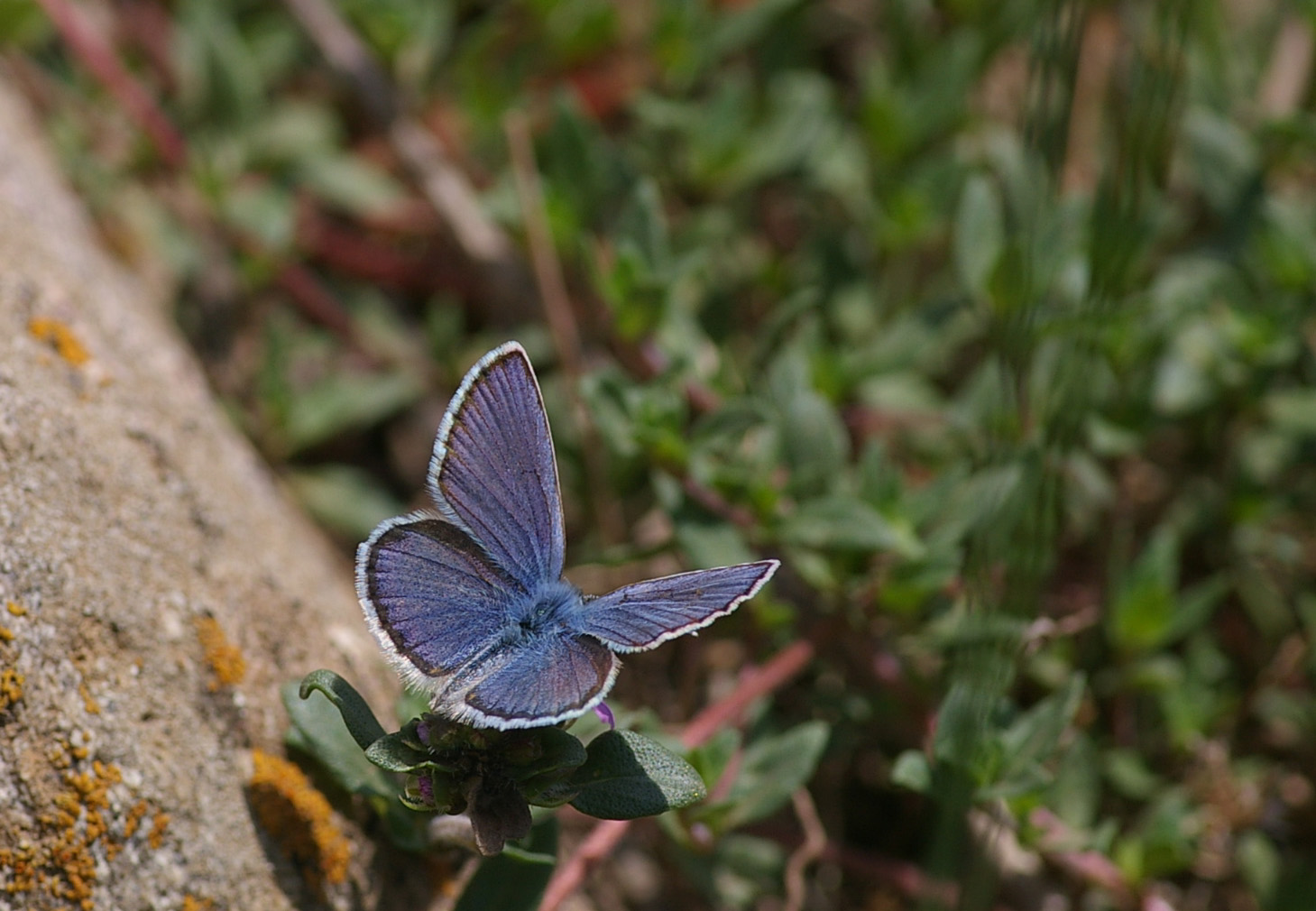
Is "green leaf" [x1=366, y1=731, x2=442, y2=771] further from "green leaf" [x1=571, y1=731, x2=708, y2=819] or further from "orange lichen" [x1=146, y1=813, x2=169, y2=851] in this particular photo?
"orange lichen" [x1=146, y1=813, x2=169, y2=851]

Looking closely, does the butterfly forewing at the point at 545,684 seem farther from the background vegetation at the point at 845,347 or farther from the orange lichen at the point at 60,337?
the orange lichen at the point at 60,337

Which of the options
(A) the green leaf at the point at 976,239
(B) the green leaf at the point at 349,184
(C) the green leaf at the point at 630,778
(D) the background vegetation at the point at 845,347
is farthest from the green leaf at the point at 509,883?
(B) the green leaf at the point at 349,184

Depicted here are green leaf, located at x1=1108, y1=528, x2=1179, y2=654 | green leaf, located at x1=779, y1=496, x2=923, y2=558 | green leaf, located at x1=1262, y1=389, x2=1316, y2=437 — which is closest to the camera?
green leaf, located at x1=779, y1=496, x2=923, y2=558

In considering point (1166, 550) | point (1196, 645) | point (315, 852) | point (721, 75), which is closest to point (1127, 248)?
point (1166, 550)

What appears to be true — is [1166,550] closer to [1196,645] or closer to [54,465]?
[1196,645]

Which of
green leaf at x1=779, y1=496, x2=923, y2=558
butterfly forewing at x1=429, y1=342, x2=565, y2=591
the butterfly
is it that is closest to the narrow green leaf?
the butterfly

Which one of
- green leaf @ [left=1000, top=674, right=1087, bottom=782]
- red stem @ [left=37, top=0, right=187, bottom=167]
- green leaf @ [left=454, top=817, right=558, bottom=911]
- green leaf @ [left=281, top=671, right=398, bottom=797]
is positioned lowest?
green leaf @ [left=1000, top=674, right=1087, bottom=782]

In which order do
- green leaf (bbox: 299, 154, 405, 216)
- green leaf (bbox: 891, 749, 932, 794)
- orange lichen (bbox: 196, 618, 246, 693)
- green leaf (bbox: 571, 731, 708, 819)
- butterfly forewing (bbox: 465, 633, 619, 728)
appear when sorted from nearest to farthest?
1. butterfly forewing (bbox: 465, 633, 619, 728)
2. green leaf (bbox: 571, 731, 708, 819)
3. orange lichen (bbox: 196, 618, 246, 693)
4. green leaf (bbox: 891, 749, 932, 794)
5. green leaf (bbox: 299, 154, 405, 216)
